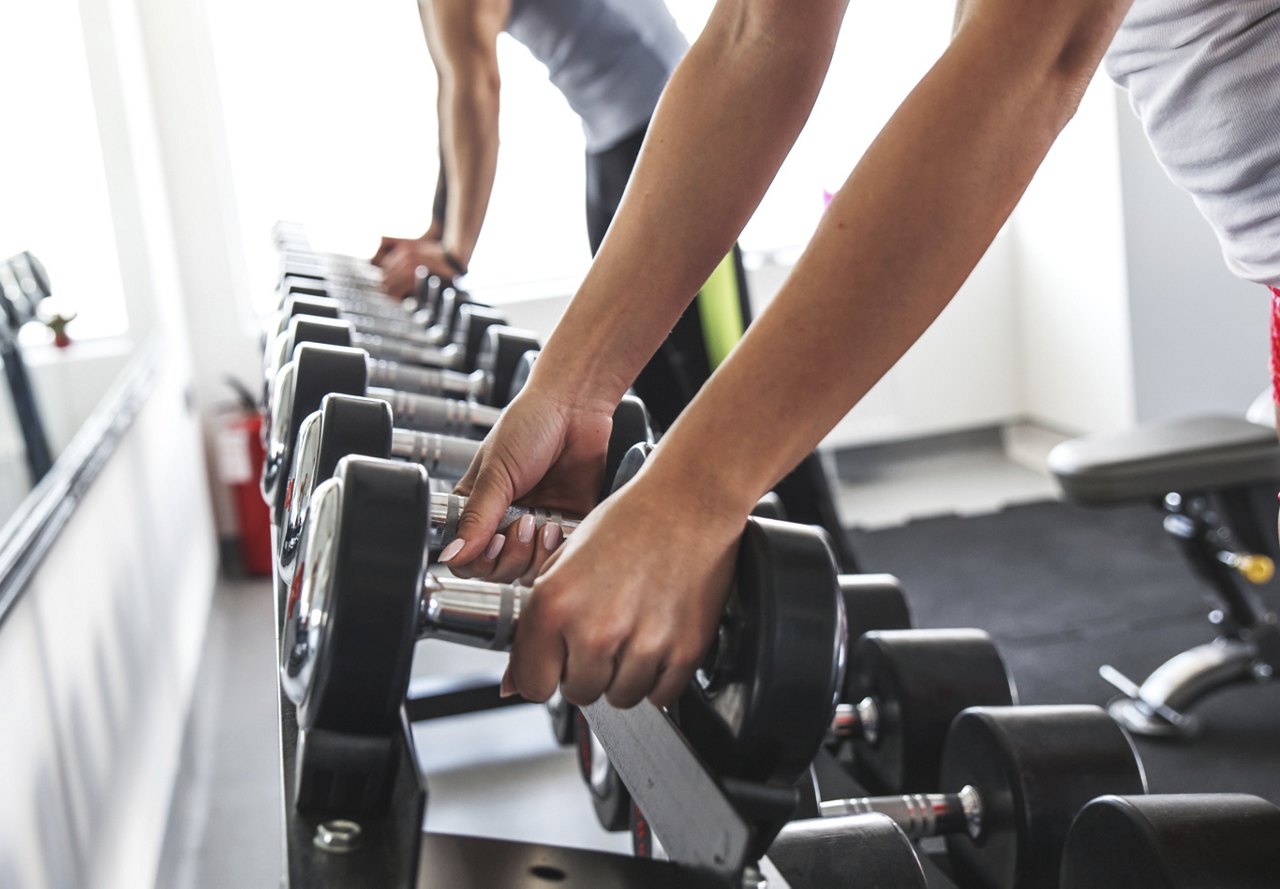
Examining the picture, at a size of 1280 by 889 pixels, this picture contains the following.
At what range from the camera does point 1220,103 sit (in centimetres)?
84

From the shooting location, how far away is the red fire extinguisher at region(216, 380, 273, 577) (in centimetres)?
395

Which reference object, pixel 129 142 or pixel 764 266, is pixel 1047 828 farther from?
pixel 764 266

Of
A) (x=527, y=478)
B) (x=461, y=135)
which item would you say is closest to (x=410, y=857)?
(x=527, y=478)

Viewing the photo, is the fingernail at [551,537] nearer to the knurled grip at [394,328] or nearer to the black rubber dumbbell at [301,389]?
the black rubber dumbbell at [301,389]

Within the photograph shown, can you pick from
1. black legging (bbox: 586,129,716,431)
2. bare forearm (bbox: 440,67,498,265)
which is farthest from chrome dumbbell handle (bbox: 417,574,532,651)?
bare forearm (bbox: 440,67,498,265)

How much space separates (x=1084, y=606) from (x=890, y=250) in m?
2.86

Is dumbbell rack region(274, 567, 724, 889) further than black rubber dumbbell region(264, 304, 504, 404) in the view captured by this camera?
No

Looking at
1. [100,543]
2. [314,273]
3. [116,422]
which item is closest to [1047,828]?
[314,273]

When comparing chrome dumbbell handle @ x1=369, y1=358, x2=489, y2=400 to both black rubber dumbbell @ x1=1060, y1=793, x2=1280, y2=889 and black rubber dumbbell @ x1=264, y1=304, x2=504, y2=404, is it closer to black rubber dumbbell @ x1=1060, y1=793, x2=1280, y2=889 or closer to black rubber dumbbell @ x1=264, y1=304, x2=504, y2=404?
black rubber dumbbell @ x1=264, y1=304, x2=504, y2=404

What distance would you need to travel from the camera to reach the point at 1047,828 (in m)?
1.10

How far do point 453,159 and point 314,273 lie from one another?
63cm

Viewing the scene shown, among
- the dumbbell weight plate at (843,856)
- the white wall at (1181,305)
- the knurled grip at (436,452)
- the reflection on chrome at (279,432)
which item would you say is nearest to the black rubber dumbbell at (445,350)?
the reflection on chrome at (279,432)

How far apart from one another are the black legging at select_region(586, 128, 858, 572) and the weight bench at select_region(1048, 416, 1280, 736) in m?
0.56

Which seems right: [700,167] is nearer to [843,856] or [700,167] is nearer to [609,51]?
[843,856]
